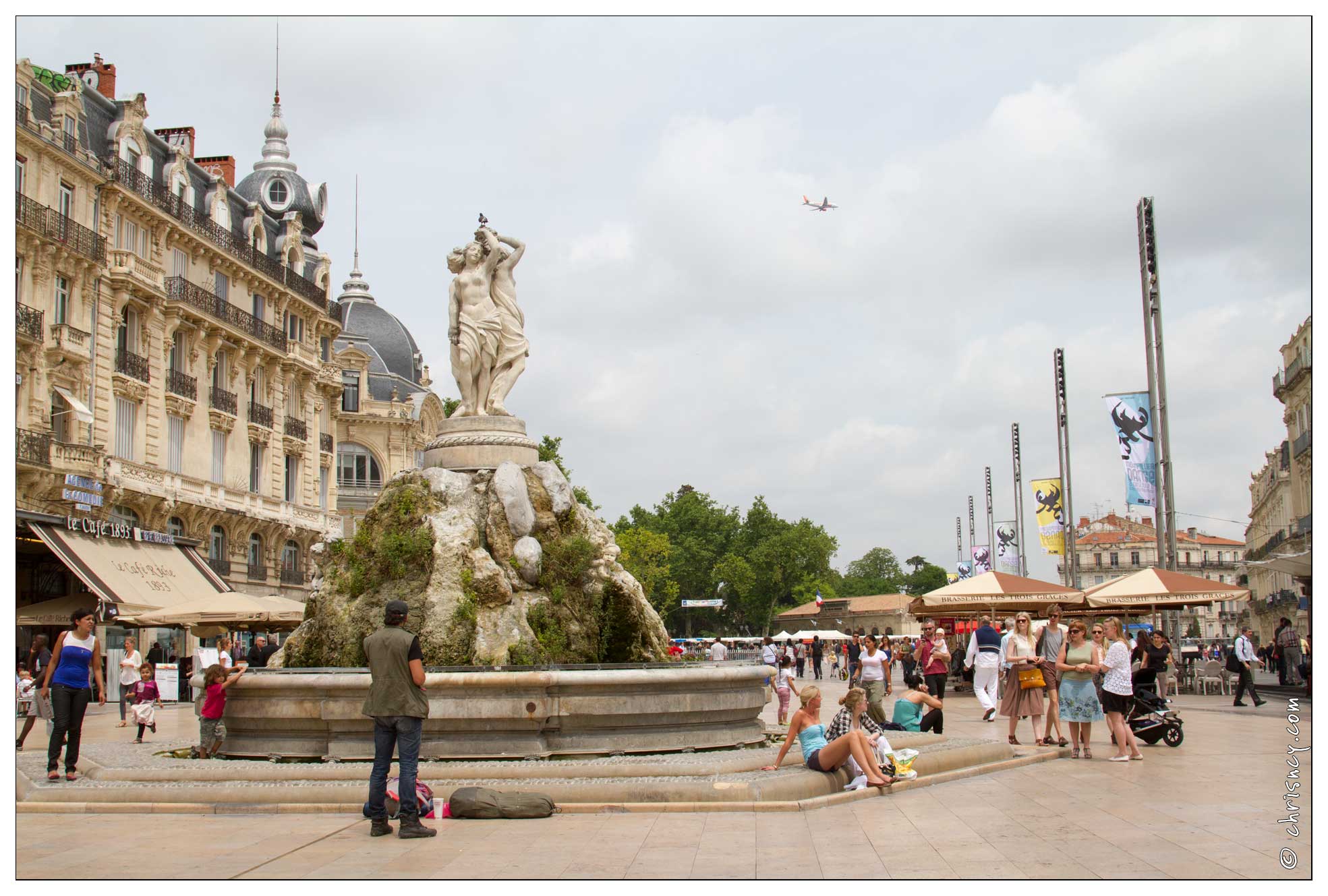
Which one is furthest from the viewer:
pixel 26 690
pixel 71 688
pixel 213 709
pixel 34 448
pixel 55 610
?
pixel 34 448

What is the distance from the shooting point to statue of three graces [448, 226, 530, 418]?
49.1 ft

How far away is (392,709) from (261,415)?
34.1 metres

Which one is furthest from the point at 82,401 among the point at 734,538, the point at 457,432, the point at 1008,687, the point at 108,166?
the point at 734,538

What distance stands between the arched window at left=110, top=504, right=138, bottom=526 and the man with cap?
81.6 ft

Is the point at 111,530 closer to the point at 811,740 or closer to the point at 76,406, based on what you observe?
the point at 76,406

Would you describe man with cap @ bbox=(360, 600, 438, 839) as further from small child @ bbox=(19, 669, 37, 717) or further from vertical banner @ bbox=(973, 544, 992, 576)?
vertical banner @ bbox=(973, 544, 992, 576)

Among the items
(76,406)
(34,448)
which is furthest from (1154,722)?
(76,406)

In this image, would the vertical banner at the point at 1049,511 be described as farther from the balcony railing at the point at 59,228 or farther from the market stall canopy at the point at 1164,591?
the balcony railing at the point at 59,228

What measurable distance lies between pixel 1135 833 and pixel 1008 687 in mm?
6416

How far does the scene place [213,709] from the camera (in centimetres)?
1162

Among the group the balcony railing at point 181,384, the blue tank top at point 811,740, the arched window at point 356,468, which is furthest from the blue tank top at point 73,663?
the arched window at point 356,468

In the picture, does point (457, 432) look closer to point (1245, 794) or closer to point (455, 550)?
point (455, 550)

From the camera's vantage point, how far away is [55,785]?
10.0 meters

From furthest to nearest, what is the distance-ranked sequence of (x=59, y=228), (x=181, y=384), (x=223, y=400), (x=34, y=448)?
(x=223, y=400) → (x=181, y=384) → (x=59, y=228) → (x=34, y=448)
